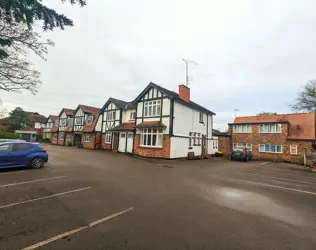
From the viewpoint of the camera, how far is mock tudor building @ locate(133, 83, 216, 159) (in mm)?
17328

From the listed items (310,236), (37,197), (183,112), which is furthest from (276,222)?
(183,112)

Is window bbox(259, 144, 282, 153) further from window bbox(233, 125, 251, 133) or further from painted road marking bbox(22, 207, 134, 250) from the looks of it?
painted road marking bbox(22, 207, 134, 250)

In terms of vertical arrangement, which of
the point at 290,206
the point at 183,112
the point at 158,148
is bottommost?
the point at 290,206

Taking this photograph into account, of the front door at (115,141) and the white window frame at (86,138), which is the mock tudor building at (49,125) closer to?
the white window frame at (86,138)

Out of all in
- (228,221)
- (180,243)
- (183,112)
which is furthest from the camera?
(183,112)

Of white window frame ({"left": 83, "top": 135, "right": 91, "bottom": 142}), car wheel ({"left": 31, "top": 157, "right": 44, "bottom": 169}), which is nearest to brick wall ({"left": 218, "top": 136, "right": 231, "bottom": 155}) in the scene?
white window frame ({"left": 83, "top": 135, "right": 91, "bottom": 142})

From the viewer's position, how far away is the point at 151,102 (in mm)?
19531

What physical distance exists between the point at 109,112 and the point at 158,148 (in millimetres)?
12184

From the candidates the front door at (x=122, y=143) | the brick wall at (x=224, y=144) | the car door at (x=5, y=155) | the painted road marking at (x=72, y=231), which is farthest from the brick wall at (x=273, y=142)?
the car door at (x=5, y=155)

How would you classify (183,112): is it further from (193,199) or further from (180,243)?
(180,243)

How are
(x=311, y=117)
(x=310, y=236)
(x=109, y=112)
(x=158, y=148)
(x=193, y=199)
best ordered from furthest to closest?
1. (x=109, y=112)
2. (x=311, y=117)
3. (x=158, y=148)
4. (x=193, y=199)
5. (x=310, y=236)

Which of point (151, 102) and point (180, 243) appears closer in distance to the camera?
point (180, 243)

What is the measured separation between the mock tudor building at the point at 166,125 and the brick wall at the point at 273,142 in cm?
911

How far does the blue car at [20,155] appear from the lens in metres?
8.73
